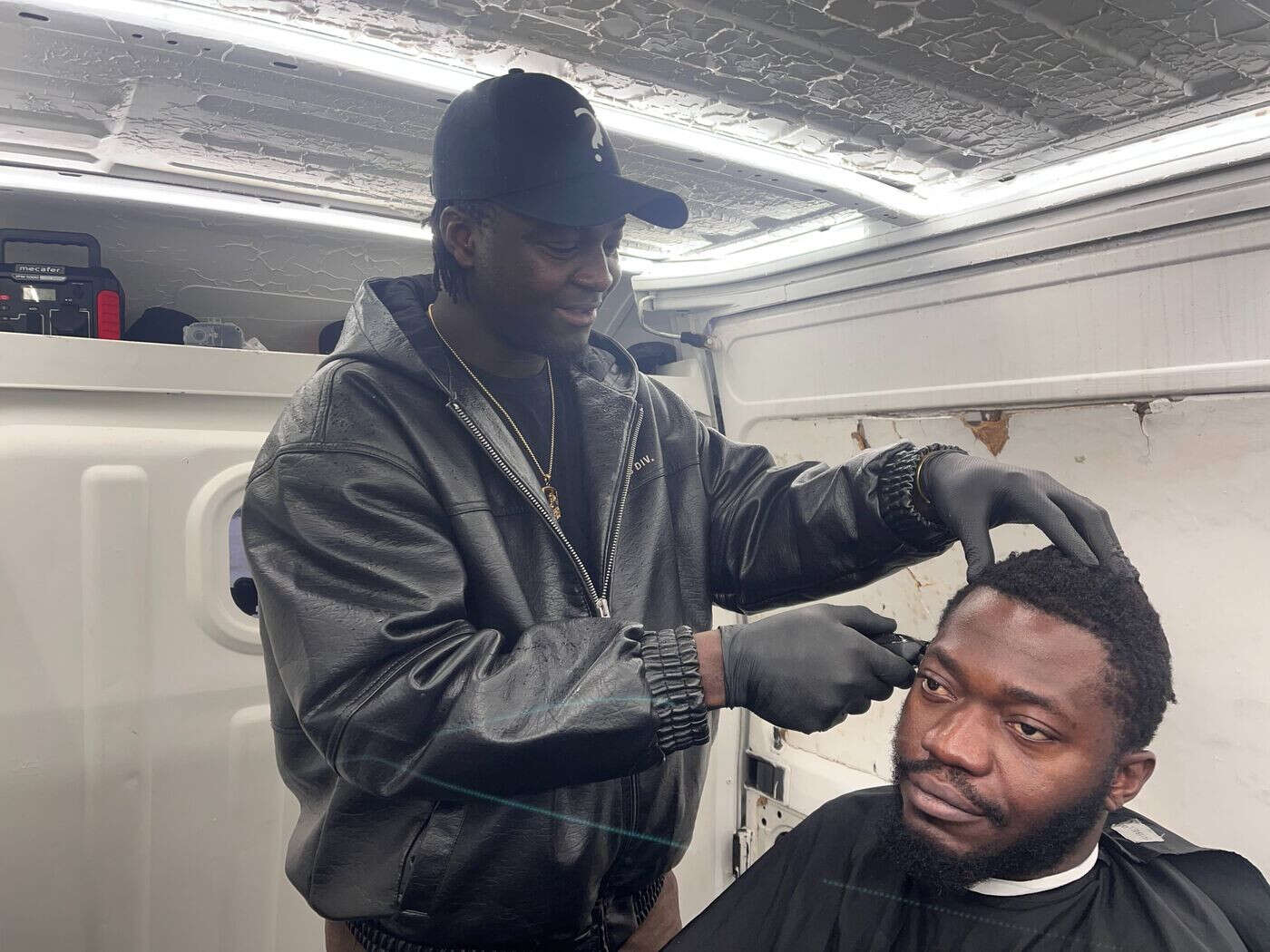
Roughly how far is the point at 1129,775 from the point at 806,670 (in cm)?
51

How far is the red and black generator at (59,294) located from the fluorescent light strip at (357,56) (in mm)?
891

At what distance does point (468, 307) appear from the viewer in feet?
4.39

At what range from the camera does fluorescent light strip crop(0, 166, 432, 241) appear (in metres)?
1.67

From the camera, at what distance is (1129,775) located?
1.18m

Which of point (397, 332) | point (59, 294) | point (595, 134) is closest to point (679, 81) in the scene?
point (595, 134)

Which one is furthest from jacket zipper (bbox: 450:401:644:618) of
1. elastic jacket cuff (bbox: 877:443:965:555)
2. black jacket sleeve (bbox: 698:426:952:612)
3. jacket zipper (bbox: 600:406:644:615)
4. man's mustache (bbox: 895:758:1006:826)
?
man's mustache (bbox: 895:758:1006:826)

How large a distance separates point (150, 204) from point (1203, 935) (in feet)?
7.35

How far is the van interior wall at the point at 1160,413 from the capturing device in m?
1.44

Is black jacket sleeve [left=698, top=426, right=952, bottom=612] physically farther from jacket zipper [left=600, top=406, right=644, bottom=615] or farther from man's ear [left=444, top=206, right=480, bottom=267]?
man's ear [left=444, top=206, right=480, bottom=267]

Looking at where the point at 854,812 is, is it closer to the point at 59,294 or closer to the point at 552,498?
the point at 552,498

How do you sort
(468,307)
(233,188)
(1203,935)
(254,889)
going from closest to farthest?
(1203,935) → (468,307) → (233,188) → (254,889)

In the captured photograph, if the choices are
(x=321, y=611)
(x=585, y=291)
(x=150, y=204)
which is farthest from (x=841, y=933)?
(x=150, y=204)

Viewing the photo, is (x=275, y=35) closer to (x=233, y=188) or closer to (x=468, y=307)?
(x=468, y=307)

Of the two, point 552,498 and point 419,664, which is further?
point 552,498
